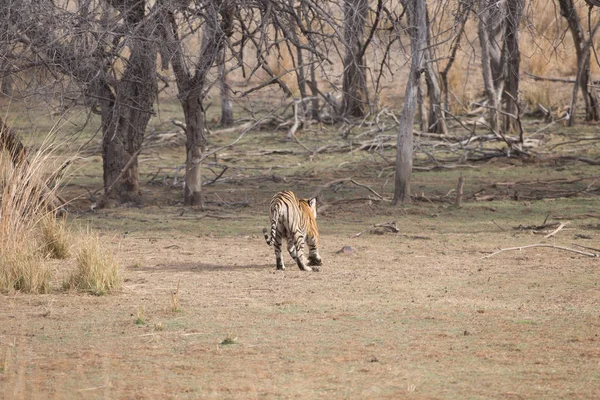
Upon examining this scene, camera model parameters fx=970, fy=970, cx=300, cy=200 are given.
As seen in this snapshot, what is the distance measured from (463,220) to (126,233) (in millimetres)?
4553

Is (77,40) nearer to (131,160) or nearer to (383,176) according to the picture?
(131,160)

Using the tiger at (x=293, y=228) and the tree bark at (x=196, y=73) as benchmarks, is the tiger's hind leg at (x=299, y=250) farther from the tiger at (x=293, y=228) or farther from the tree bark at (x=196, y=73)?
the tree bark at (x=196, y=73)

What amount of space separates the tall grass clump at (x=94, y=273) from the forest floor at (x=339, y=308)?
0.48 feet

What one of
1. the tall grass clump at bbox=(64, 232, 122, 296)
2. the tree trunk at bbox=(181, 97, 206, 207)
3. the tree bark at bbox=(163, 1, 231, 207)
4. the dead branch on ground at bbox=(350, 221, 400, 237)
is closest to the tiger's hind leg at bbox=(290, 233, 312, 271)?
the tall grass clump at bbox=(64, 232, 122, 296)

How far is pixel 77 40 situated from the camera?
10336 mm

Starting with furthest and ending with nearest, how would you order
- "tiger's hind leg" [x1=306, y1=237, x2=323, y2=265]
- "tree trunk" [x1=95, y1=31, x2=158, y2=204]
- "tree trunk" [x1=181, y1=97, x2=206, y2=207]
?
"tree trunk" [x1=181, y1=97, x2=206, y2=207] < "tree trunk" [x1=95, y1=31, x2=158, y2=204] < "tiger's hind leg" [x1=306, y1=237, x2=323, y2=265]

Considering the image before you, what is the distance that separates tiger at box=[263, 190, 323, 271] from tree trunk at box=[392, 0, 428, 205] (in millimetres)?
3719

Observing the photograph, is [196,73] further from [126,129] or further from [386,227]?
[386,227]

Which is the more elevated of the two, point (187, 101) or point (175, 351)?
point (187, 101)

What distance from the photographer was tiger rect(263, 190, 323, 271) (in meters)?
9.85

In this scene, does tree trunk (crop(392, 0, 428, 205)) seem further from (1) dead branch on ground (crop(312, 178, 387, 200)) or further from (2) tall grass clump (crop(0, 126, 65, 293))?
(2) tall grass clump (crop(0, 126, 65, 293))

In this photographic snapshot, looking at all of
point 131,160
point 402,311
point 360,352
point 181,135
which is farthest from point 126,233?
point 181,135

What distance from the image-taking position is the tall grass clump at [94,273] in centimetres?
879

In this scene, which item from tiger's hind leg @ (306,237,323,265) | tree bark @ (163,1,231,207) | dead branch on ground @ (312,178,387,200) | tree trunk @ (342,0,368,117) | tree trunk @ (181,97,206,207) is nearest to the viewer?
tiger's hind leg @ (306,237,323,265)
